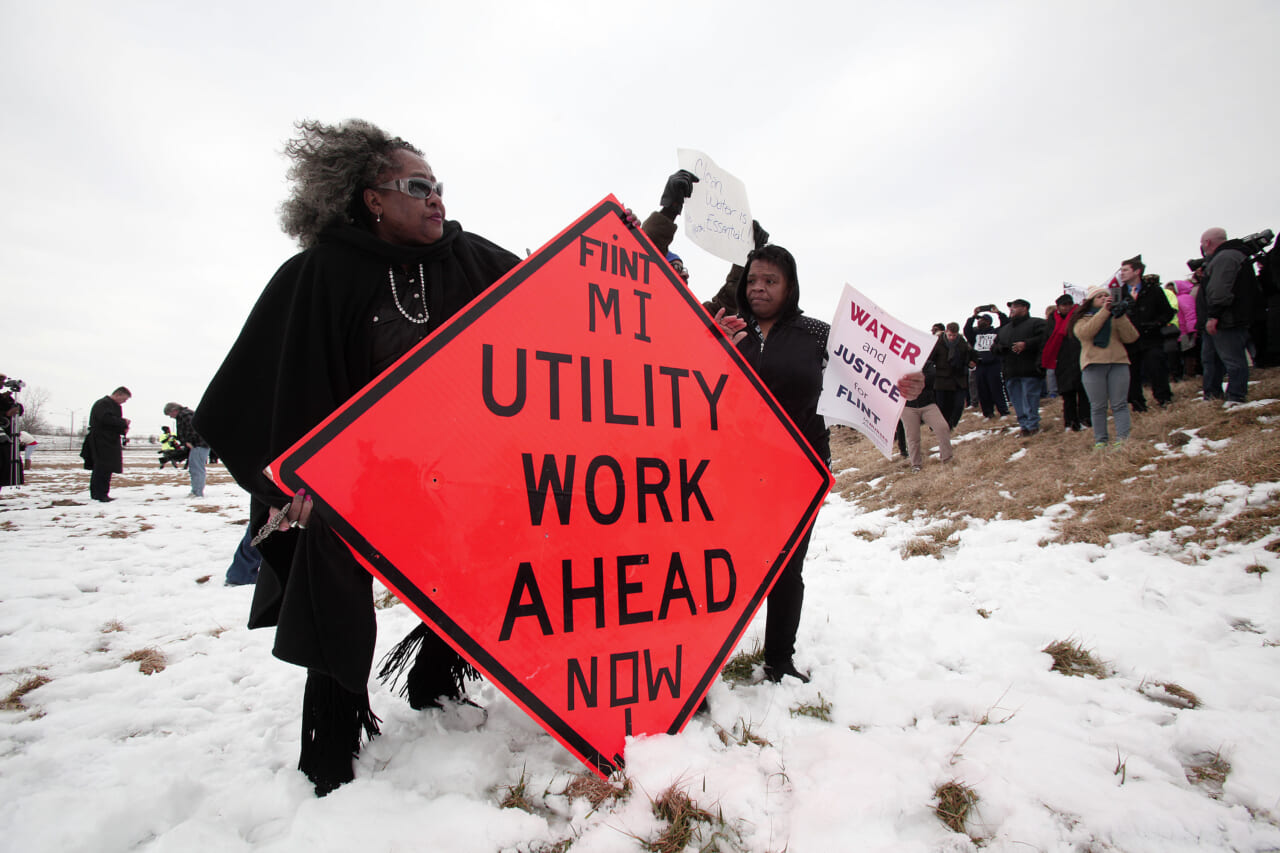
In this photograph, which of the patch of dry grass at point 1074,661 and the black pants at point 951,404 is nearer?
the patch of dry grass at point 1074,661

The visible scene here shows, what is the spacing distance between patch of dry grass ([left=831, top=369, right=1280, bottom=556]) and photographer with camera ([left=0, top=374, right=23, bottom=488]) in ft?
41.7

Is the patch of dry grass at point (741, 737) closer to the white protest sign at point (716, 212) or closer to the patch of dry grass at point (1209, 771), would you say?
the patch of dry grass at point (1209, 771)

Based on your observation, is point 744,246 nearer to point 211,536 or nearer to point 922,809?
point 922,809

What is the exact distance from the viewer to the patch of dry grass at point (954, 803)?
140cm

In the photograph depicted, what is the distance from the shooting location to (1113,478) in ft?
16.2

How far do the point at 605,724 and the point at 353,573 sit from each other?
0.87 metres

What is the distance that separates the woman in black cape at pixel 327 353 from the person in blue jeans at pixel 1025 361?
8509mm

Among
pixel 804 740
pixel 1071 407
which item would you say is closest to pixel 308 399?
pixel 804 740

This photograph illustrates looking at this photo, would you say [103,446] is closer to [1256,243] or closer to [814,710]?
[814,710]

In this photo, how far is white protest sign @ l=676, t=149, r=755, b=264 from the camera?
265 centimetres

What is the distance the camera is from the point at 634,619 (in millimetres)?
1700

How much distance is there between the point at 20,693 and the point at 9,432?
9934 mm

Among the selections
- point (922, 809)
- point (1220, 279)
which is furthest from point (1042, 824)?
point (1220, 279)

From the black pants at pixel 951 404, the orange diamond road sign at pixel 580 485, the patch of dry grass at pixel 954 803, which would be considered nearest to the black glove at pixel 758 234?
the orange diamond road sign at pixel 580 485
